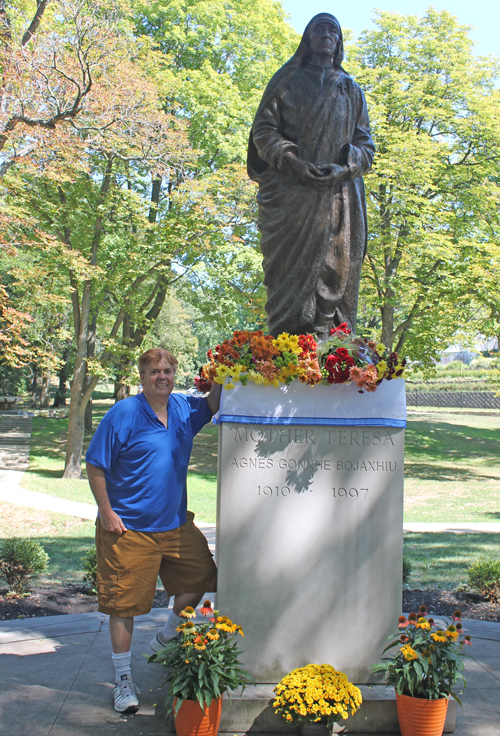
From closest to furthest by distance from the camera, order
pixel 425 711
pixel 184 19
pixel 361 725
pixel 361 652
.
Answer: pixel 425 711
pixel 361 725
pixel 361 652
pixel 184 19

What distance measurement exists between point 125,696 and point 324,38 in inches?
Answer: 173

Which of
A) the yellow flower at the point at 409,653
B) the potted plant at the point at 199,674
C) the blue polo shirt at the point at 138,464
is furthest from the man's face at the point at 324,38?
the yellow flower at the point at 409,653

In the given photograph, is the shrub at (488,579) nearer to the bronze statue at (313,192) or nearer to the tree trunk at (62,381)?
the bronze statue at (313,192)

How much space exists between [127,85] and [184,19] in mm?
9258

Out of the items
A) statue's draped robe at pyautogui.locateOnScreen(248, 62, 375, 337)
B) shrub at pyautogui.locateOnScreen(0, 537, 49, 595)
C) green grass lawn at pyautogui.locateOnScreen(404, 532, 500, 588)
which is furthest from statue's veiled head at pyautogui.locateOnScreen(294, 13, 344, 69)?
green grass lawn at pyautogui.locateOnScreen(404, 532, 500, 588)

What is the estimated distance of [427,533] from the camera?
11.2 meters

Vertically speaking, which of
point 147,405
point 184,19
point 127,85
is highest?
point 184,19

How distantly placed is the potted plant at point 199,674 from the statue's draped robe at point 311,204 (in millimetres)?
2038

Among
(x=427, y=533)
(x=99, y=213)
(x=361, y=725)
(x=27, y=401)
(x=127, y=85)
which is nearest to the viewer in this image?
(x=361, y=725)

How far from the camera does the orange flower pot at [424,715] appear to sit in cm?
330

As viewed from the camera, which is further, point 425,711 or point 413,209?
point 413,209

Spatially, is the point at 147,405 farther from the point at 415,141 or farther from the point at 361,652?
the point at 415,141

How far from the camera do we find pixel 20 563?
6441 millimetres

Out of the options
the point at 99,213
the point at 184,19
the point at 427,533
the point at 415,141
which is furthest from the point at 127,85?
the point at 427,533
